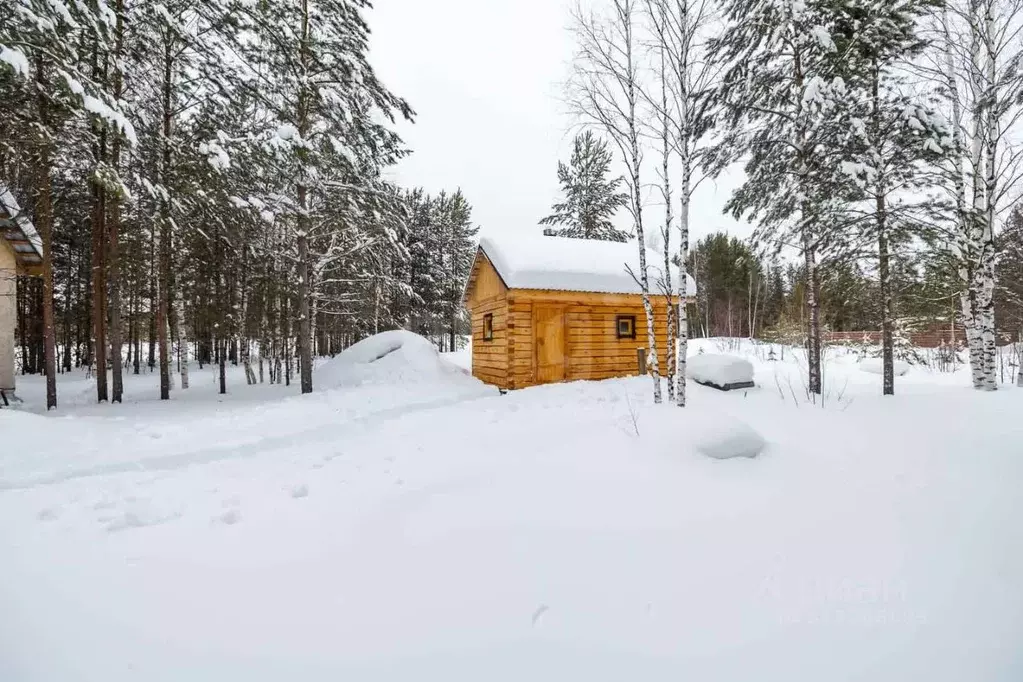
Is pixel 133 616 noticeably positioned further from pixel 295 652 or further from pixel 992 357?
pixel 992 357

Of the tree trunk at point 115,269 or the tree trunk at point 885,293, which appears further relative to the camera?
the tree trunk at point 115,269

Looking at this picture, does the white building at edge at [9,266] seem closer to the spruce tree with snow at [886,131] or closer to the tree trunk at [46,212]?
the tree trunk at [46,212]

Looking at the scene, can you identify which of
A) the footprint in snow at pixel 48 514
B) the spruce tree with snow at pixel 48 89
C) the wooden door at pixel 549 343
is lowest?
the footprint in snow at pixel 48 514

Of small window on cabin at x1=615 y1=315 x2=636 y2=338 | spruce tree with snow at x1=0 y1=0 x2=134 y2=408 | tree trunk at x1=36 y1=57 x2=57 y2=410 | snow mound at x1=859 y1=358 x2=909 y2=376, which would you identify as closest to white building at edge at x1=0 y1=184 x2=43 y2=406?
tree trunk at x1=36 y1=57 x2=57 y2=410

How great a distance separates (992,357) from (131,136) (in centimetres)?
1578

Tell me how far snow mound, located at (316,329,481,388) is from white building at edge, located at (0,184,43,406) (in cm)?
761

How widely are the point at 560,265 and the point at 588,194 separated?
1308 centimetres

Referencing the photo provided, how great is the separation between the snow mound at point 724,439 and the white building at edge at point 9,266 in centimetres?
1593

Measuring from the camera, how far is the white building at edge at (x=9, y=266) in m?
11.4

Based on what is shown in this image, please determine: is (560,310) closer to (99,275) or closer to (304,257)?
(304,257)

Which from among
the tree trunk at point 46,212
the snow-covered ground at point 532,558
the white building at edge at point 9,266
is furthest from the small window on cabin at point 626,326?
the white building at edge at point 9,266

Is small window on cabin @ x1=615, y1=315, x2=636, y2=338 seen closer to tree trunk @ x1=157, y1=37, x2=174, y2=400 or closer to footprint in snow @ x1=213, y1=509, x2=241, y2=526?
footprint in snow @ x1=213, y1=509, x2=241, y2=526

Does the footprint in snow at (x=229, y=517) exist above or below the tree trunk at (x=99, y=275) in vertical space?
below

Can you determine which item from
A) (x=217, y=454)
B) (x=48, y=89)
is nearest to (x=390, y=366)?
(x=217, y=454)
